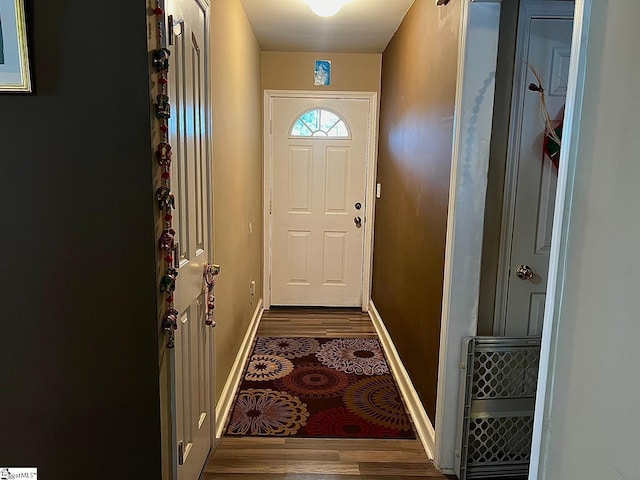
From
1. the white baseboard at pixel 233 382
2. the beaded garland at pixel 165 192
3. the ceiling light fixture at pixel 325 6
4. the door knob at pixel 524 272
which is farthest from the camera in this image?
the ceiling light fixture at pixel 325 6

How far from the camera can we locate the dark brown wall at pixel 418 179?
79.8 inches

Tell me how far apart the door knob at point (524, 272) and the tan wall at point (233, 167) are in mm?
1446

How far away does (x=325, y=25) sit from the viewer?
10.4 feet

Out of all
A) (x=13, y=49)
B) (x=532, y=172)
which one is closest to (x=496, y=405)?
(x=532, y=172)

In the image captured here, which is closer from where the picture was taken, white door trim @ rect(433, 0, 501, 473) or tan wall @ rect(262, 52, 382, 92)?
white door trim @ rect(433, 0, 501, 473)

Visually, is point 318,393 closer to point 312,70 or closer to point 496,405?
point 496,405

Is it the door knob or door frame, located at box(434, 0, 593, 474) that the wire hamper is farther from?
the door knob

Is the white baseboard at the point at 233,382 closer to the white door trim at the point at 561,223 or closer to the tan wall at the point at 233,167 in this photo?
the tan wall at the point at 233,167

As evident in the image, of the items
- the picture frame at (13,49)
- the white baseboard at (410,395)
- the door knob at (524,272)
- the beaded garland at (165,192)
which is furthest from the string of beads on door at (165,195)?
the door knob at (524,272)

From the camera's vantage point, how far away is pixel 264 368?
2.98 m

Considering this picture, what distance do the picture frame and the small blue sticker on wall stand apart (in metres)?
3.01

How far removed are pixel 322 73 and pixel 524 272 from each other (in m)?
2.70

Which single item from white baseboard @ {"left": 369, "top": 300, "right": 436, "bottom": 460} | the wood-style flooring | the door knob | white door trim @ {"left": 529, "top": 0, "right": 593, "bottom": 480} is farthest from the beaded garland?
the door knob

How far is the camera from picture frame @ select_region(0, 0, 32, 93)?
3.76 ft
